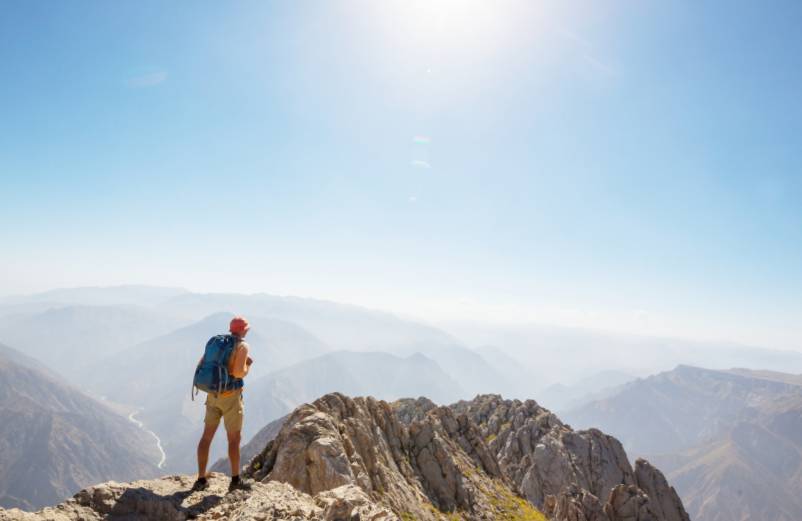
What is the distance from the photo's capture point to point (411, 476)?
43062 millimetres

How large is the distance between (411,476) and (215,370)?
36.1 meters

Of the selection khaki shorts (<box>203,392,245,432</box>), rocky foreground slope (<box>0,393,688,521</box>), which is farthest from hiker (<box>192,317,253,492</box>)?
rocky foreground slope (<box>0,393,688,521</box>)

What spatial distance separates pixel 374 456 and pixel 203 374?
24.2 metres

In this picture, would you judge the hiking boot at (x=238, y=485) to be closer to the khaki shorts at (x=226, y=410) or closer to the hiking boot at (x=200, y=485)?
the hiking boot at (x=200, y=485)

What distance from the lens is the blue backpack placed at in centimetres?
1325

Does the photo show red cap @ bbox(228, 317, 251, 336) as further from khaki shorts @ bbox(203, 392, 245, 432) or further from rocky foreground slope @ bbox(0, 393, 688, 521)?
rocky foreground slope @ bbox(0, 393, 688, 521)

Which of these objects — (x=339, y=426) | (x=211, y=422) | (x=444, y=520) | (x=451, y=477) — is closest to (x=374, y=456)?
(x=339, y=426)

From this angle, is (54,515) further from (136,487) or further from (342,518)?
(342,518)

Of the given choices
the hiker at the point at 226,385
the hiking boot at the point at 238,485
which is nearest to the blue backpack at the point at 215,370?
the hiker at the point at 226,385

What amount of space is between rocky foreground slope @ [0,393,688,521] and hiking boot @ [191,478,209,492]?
32 cm

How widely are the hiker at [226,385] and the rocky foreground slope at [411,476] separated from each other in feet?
3.48

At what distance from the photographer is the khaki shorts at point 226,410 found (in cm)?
1378

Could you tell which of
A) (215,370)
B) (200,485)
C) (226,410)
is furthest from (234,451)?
(215,370)

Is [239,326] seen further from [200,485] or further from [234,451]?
Answer: [200,485]
